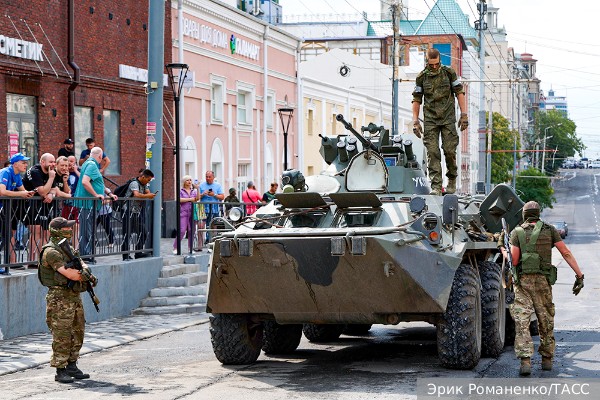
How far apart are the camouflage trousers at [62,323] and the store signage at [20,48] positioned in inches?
509

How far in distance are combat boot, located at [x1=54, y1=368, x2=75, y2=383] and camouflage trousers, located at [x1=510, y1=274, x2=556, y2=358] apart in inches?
180

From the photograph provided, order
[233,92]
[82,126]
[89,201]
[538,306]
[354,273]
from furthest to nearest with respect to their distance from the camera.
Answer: [233,92], [82,126], [89,201], [538,306], [354,273]

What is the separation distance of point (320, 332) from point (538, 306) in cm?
392

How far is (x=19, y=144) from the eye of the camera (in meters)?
24.8

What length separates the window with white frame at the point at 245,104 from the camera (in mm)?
38906

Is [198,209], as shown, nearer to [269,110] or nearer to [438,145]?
[438,145]

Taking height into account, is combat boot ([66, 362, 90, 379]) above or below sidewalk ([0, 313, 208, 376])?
above

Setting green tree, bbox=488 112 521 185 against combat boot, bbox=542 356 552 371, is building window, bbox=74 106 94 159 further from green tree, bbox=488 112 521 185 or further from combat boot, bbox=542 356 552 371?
green tree, bbox=488 112 521 185

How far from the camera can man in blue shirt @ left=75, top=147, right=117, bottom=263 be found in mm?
17547

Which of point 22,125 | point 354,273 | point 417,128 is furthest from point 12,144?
point 354,273

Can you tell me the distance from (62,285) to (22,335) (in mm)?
3967

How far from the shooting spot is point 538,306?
1223 cm

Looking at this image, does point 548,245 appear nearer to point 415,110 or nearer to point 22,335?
point 415,110

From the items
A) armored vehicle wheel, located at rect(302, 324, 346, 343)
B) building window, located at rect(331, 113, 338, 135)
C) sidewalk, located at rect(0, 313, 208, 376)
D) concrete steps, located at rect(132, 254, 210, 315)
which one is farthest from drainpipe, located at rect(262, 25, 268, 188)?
armored vehicle wheel, located at rect(302, 324, 346, 343)
